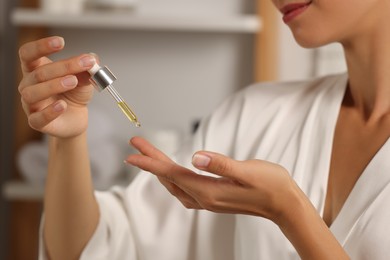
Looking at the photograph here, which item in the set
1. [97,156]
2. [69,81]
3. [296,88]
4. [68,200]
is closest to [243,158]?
[296,88]

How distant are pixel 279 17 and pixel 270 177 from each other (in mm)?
1286

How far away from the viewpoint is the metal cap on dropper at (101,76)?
87cm

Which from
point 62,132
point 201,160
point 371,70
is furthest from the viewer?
point 371,70

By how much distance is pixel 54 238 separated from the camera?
1065 mm

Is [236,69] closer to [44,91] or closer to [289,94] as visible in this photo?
[289,94]

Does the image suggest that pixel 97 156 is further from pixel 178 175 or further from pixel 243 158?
pixel 178 175

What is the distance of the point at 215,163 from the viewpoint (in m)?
0.74

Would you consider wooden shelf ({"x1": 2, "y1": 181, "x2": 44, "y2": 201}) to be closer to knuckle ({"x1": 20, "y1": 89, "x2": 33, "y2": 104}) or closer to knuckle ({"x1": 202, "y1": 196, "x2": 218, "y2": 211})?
knuckle ({"x1": 20, "y1": 89, "x2": 33, "y2": 104})

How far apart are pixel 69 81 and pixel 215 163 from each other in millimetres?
235

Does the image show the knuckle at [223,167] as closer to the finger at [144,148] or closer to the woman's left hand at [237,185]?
the woman's left hand at [237,185]

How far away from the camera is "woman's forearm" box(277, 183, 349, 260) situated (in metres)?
0.82

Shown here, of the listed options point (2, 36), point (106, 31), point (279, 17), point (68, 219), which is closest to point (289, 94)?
point (68, 219)

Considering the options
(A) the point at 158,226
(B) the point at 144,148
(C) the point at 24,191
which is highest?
(B) the point at 144,148

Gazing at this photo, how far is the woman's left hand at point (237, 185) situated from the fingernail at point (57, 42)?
17cm
